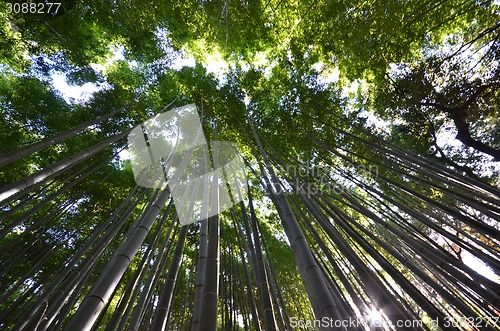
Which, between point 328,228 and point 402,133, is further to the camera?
point 402,133

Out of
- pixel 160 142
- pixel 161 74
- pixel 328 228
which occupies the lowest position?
pixel 328 228

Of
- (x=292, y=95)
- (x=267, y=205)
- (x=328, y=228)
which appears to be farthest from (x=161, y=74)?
(x=328, y=228)

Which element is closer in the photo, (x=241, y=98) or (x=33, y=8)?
(x=33, y=8)

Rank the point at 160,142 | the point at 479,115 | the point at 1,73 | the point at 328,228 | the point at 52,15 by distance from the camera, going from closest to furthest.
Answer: the point at 328,228 → the point at 52,15 → the point at 479,115 → the point at 1,73 → the point at 160,142

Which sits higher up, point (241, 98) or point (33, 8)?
point (33, 8)

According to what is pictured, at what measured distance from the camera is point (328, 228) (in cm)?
202

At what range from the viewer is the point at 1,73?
5254mm

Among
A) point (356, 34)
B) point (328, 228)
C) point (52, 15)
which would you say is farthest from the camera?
point (52, 15)

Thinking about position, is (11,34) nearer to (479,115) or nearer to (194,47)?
(194,47)

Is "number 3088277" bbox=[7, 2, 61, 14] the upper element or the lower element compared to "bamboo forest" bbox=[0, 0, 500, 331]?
upper

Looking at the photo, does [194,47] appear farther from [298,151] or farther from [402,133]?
[402,133]

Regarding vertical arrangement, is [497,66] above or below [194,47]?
below

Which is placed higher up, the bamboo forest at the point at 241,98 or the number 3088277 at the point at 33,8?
the number 3088277 at the point at 33,8

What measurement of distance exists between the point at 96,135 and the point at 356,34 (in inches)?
202
